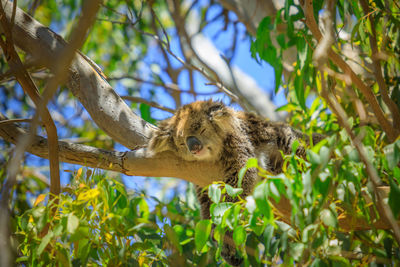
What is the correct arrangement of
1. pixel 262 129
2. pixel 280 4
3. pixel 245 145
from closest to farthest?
pixel 245 145, pixel 262 129, pixel 280 4

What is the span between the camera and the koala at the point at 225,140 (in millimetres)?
3037

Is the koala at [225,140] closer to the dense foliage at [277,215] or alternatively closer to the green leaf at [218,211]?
the dense foliage at [277,215]

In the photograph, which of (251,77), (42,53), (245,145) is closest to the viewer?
(42,53)

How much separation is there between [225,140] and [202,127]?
0.23 m

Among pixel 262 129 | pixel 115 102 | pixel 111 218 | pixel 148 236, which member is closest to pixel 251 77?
pixel 262 129

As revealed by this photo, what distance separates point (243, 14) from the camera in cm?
502

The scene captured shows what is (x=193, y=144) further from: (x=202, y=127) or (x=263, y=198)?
(x=263, y=198)

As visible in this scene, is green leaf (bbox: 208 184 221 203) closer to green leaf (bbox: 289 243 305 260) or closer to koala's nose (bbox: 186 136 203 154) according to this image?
green leaf (bbox: 289 243 305 260)

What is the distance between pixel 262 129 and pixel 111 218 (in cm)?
205

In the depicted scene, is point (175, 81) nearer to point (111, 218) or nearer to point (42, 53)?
point (42, 53)

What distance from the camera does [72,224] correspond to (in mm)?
1637

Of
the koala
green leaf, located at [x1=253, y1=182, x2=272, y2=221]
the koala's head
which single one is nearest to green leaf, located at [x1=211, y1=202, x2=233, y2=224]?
green leaf, located at [x1=253, y1=182, x2=272, y2=221]

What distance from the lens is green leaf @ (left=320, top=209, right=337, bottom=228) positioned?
1.52 m

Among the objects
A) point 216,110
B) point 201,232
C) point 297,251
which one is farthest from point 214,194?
point 216,110
